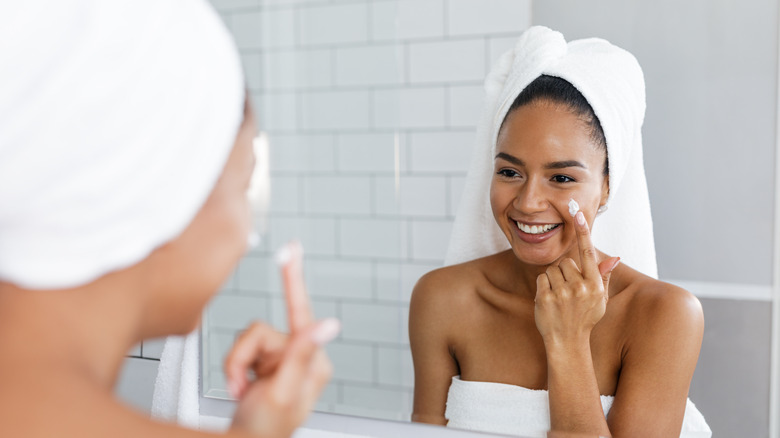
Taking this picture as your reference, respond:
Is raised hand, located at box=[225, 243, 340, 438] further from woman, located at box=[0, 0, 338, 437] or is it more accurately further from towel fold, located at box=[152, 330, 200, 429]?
towel fold, located at box=[152, 330, 200, 429]

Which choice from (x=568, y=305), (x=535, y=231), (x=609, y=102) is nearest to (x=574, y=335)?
(x=568, y=305)

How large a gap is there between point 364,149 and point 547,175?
257 millimetres

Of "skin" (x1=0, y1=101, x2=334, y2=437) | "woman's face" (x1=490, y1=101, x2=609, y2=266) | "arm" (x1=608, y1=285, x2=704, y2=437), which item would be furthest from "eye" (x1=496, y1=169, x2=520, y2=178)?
"skin" (x1=0, y1=101, x2=334, y2=437)

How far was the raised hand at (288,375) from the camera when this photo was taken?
1.23ft

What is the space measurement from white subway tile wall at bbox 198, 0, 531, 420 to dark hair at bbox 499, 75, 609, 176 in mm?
63

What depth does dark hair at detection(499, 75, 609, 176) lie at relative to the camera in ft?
2.59

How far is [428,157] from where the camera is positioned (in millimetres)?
873

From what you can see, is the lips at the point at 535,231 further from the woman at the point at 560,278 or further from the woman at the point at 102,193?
the woman at the point at 102,193

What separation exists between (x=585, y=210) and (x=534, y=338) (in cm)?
18

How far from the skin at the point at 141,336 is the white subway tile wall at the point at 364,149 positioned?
0.47 metres

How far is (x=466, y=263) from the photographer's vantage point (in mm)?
910

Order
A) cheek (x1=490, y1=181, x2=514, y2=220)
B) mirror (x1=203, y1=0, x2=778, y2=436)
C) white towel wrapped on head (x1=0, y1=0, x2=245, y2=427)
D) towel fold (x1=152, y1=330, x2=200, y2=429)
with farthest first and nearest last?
towel fold (x1=152, y1=330, x2=200, y2=429) < cheek (x1=490, y1=181, x2=514, y2=220) < mirror (x1=203, y1=0, x2=778, y2=436) < white towel wrapped on head (x1=0, y1=0, x2=245, y2=427)

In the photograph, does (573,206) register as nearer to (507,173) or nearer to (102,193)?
(507,173)

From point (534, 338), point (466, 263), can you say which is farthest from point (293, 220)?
point (534, 338)
